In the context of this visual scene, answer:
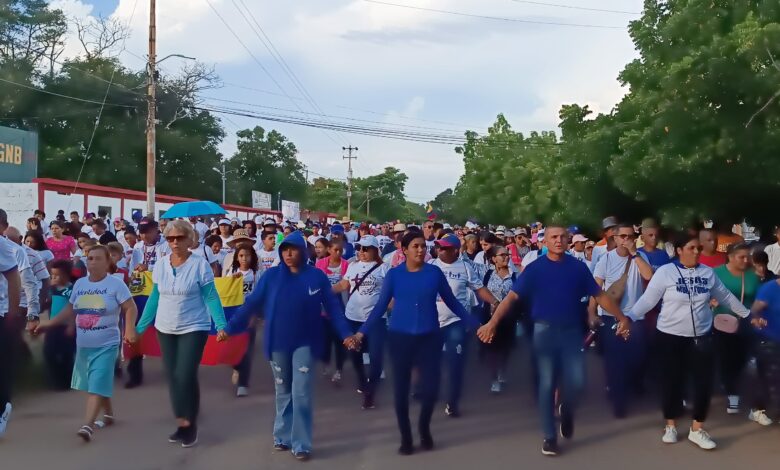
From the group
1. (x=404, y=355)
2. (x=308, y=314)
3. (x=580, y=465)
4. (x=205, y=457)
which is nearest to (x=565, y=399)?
(x=580, y=465)

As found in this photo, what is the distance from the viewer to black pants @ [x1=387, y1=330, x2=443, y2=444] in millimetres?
6520

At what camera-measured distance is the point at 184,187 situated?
66188mm

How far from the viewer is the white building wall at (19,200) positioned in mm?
30609

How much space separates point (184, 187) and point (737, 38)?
180 feet

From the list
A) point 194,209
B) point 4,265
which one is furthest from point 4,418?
point 194,209

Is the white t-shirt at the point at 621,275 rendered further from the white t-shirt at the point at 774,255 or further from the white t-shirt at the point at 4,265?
the white t-shirt at the point at 4,265

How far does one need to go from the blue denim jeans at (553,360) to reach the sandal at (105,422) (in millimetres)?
3624

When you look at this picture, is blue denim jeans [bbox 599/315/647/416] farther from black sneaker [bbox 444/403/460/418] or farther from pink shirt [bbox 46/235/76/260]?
pink shirt [bbox 46/235/76/260]

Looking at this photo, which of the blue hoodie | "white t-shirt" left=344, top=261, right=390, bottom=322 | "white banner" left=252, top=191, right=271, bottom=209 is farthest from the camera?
"white banner" left=252, top=191, right=271, bottom=209

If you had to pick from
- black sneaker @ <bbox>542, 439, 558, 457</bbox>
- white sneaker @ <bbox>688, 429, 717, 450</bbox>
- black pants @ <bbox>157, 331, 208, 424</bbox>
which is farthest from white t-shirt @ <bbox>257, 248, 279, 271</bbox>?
white sneaker @ <bbox>688, 429, 717, 450</bbox>

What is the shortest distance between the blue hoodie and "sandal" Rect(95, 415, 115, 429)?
5.33 feet

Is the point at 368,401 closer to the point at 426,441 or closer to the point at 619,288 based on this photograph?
the point at 426,441

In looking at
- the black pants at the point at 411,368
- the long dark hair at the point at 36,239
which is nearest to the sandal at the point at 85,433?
the black pants at the point at 411,368

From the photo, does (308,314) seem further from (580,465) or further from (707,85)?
(707,85)
